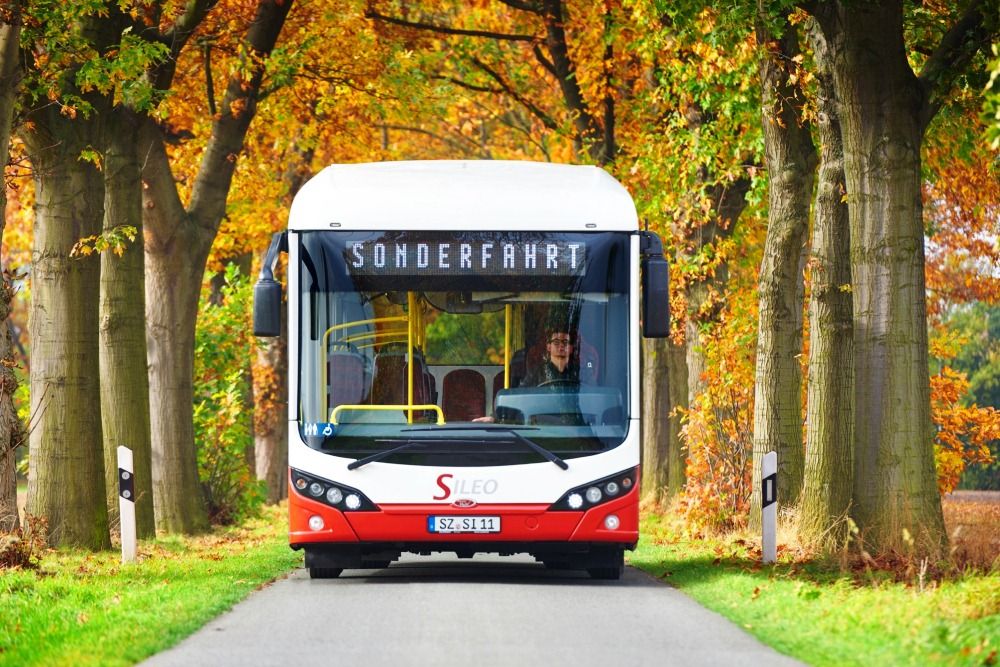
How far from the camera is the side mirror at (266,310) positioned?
13164 millimetres

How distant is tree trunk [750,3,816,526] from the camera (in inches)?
723

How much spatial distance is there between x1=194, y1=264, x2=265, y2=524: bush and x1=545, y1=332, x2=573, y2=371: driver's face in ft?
41.4

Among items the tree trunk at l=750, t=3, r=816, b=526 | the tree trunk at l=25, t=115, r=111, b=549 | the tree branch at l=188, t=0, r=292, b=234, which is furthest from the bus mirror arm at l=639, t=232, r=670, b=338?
the tree branch at l=188, t=0, r=292, b=234

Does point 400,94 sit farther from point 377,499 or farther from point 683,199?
point 377,499

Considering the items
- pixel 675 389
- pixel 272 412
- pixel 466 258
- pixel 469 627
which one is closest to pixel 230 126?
pixel 675 389

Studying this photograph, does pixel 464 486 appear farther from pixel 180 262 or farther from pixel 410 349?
pixel 180 262

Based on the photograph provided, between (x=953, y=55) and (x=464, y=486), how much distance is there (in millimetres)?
5627

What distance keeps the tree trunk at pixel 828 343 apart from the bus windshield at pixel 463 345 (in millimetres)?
3343

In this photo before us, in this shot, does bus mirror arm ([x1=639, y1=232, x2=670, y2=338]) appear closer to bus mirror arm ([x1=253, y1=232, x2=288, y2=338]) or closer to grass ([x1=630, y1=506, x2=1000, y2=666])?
grass ([x1=630, y1=506, x2=1000, y2=666])

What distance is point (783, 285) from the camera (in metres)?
18.8

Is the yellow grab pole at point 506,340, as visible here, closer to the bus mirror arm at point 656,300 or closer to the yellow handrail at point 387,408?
the yellow handrail at point 387,408

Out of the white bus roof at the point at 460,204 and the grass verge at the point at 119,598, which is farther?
the white bus roof at the point at 460,204

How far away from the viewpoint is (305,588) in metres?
13.9

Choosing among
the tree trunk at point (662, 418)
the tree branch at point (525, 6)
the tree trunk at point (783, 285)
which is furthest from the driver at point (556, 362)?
the tree branch at point (525, 6)
